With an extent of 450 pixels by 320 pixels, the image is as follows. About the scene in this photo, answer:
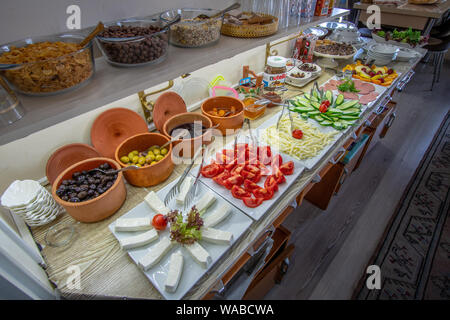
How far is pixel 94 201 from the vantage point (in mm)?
917

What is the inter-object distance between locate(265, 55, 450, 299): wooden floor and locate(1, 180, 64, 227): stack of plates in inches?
58.7

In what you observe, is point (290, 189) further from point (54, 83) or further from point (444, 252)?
point (444, 252)

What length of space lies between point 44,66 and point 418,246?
8.90ft

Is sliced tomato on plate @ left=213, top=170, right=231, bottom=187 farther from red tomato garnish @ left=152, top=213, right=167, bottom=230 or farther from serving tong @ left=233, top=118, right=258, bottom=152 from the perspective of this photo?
red tomato garnish @ left=152, top=213, right=167, bottom=230

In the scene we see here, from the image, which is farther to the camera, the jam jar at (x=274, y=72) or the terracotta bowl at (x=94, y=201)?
the jam jar at (x=274, y=72)

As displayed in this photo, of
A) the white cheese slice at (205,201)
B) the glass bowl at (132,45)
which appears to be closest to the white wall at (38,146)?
the glass bowl at (132,45)

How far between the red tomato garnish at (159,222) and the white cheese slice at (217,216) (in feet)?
0.56

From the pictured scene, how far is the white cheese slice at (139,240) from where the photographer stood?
889mm

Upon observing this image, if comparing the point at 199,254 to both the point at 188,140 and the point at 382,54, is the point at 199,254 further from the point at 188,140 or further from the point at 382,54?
the point at 382,54

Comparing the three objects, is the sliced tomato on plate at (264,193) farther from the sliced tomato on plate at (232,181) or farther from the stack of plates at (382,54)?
the stack of plates at (382,54)

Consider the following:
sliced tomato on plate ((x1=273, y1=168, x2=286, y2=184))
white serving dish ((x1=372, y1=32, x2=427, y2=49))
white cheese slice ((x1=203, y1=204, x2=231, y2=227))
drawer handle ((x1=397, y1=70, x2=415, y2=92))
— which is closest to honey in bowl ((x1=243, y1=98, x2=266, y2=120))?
sliced tomato on plate ((x1=273, y1=168, x2=286, y2=184))

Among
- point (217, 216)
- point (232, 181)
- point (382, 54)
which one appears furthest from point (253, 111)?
point (382, 54)
